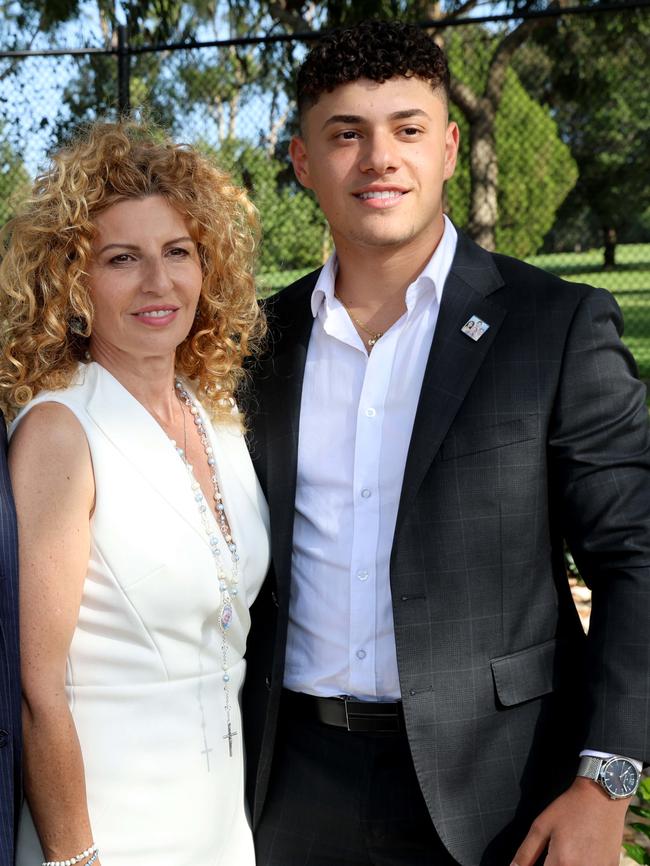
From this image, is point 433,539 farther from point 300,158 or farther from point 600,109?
point 600,109

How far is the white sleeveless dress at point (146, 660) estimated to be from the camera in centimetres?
201

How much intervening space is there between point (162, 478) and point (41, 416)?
0.94 ft

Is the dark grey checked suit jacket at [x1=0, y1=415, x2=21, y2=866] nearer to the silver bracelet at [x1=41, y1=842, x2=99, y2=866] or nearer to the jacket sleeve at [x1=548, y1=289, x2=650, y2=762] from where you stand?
the silver bracelet at [x1=41, y1=842, x2=99, y2=866]

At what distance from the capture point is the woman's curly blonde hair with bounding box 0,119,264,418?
2.17 metres

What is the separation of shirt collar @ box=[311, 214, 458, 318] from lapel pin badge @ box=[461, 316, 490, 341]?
0.41ft

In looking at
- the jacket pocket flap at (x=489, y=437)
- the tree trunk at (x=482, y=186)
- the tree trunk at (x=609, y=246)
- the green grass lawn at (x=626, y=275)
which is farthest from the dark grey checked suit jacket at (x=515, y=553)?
the tree trunk at (x=609, y=246)

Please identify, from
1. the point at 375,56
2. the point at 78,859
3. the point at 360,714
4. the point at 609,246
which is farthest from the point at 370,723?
the point at 609,246

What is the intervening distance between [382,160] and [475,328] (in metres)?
0.45

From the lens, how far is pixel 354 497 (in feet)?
7.44

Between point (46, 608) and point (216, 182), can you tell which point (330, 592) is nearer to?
point (46, 608)

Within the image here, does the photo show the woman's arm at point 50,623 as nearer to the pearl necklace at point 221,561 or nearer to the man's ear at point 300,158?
the pearl necklace at point 221,561

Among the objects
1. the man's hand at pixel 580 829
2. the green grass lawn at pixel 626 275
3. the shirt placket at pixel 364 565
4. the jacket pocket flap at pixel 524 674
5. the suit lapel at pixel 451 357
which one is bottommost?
the man's hand at pixel 580 829

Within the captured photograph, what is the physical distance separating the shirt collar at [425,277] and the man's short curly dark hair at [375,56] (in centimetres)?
37

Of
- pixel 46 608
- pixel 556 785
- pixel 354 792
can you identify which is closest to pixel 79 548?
pixel 46 608
